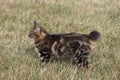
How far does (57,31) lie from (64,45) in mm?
2925

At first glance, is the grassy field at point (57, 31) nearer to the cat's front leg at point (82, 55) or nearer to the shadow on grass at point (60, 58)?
the shadow on grass at point (60, 58)

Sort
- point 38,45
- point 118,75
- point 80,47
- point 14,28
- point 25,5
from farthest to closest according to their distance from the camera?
point 25,5 < point 14,28 < point 38,45 < point 80,47 < point 118,75

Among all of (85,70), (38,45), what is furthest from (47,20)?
(85,70)

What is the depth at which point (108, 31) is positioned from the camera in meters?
9.50

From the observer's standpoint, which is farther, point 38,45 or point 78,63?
point 38,45

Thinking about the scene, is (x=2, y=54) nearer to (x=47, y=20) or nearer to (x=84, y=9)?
(x=47, y=20)

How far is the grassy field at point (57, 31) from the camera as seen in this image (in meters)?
5.60

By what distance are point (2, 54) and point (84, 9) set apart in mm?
6470

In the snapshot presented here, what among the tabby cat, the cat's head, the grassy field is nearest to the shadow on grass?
the grassy field

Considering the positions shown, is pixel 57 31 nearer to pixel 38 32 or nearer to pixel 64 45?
pixel 38 32

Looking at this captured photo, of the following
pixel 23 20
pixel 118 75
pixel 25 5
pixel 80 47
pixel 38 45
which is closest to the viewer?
pixel 118 75

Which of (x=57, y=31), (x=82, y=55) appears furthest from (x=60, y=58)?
(x=57, y=31)

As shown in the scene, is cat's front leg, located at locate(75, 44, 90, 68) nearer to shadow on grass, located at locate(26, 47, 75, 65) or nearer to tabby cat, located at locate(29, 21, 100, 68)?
tabby cat, located at locate(29, 21, 100, 68)

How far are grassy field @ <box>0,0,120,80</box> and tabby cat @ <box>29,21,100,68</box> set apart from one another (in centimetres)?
15
